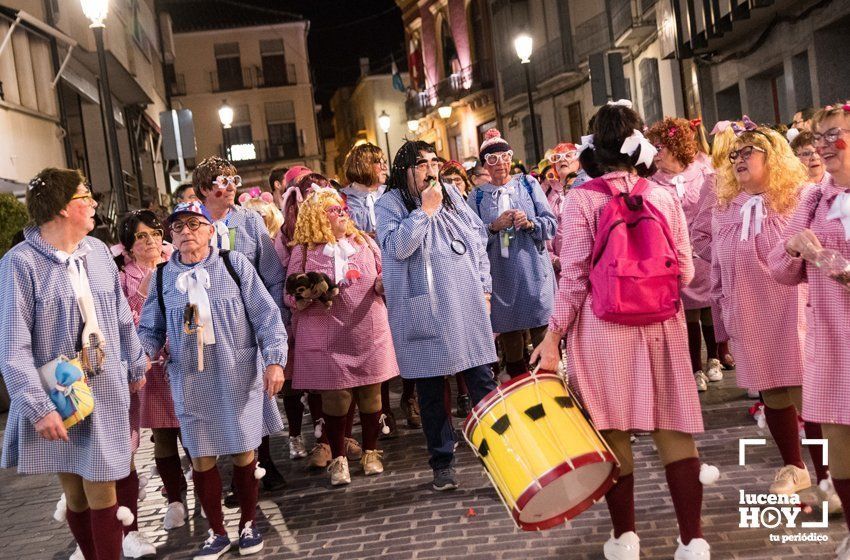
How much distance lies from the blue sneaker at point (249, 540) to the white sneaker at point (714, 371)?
4.61 m

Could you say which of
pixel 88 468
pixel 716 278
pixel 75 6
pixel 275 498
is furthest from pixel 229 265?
pixel 75 6

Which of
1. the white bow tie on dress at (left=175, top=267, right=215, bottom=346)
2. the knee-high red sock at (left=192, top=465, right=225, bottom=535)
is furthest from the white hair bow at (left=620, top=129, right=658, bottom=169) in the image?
the knee-high red sock at (left=192, top=465, right=225, bottom=535)

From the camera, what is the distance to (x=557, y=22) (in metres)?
33.3

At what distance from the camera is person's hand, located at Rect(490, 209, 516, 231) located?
8.22 m

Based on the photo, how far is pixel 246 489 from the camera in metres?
5.95

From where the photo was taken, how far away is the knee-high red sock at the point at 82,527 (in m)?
5.29

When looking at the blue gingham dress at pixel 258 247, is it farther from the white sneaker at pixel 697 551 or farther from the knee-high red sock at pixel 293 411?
the white sneaker at pixel 697 551

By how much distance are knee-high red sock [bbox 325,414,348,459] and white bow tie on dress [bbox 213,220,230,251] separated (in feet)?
4.85

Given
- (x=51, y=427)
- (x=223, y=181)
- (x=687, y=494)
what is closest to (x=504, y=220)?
(x=223, y=181)

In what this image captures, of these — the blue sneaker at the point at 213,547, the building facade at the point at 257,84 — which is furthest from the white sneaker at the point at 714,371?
the building facade at the point at 257,84

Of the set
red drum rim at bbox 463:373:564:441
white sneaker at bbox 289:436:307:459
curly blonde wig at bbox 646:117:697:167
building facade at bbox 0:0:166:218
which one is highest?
building facade at bbox 0:0:166:218

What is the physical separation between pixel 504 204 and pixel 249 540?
382 centimetres

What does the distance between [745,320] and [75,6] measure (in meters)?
17.1

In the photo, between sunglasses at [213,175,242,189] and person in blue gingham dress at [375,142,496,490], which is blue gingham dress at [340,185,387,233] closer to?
sunglasses at [213,175,242,189]
